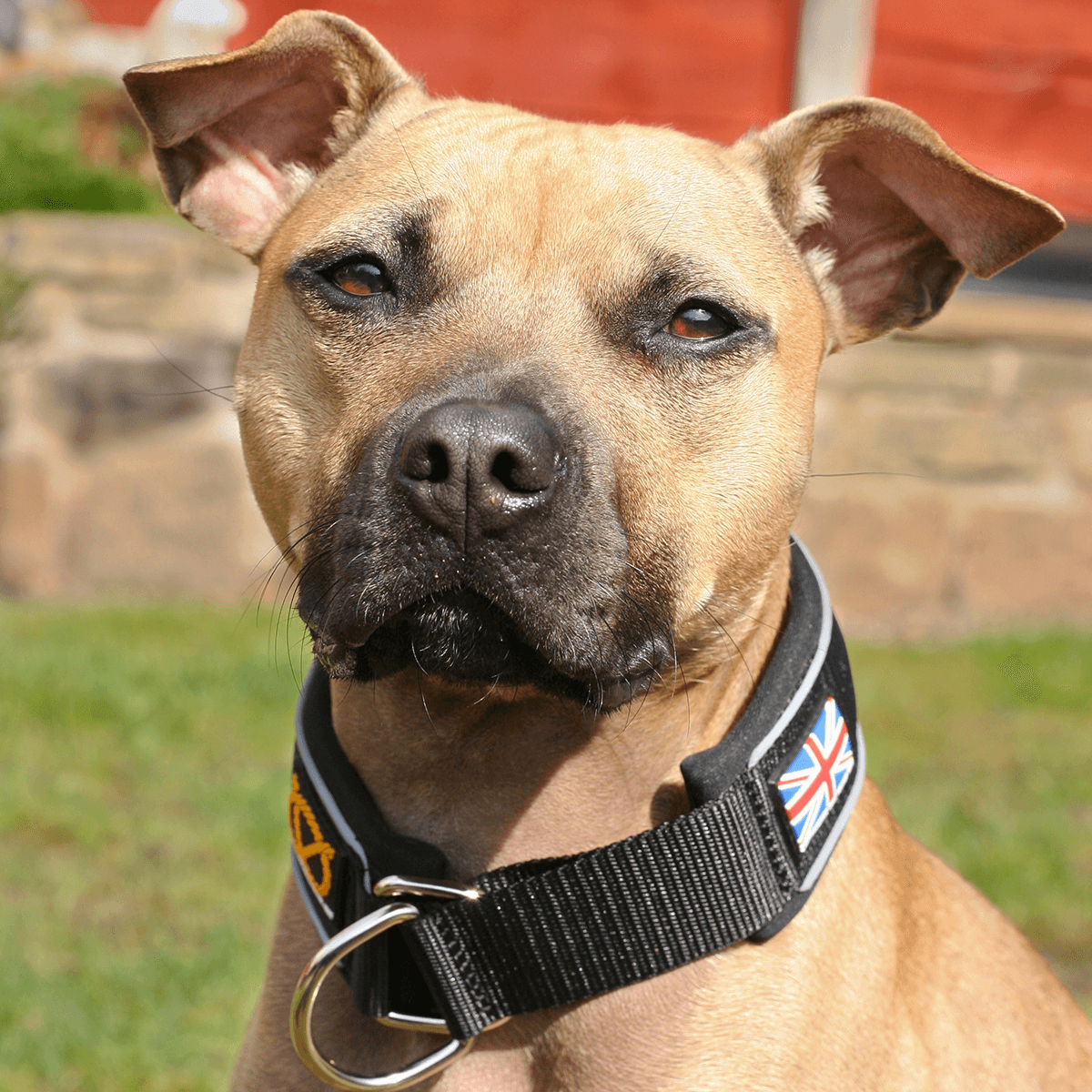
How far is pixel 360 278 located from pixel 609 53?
7116 mm

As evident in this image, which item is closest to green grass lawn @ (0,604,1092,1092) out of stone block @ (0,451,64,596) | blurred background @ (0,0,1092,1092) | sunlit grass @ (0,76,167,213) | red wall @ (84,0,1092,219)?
blurred background @ (0,0,1092,1092)

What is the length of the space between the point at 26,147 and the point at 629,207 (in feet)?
21.6

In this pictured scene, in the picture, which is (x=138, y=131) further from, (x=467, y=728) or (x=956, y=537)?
(x=467, y=728)

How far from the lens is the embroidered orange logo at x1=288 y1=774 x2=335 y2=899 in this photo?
2.29 m

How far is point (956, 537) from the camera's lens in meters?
7.96

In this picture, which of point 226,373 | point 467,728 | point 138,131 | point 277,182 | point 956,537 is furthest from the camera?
point 138,131

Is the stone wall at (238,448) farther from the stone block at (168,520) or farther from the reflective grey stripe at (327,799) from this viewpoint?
the reflective grey stripe at (327,799)

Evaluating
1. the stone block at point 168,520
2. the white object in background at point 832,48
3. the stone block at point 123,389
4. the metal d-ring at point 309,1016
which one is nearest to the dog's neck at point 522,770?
the metal d-ring at point 309,1016

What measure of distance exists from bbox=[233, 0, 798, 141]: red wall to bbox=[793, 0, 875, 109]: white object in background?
0.49 m

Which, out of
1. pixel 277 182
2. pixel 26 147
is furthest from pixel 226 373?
pixel 277 182

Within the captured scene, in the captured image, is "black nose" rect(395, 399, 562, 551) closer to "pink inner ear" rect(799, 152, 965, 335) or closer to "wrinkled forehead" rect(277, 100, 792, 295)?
"wrinkled forehead" rect(277, 100, 792, 295)

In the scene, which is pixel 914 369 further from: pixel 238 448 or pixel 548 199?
pixel 548 199

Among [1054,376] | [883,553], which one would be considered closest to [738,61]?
[1054,376]

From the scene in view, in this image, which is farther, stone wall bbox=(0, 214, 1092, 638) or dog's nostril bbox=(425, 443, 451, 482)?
stone wall bbox=(0, 214, 1092, 638)
